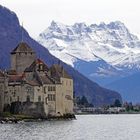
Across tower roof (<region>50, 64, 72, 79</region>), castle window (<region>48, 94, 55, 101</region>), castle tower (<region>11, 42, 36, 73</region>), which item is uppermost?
castle tower (<region>11, 42, 36, 73</region>)

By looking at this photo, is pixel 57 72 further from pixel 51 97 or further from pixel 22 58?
pixel 22 58

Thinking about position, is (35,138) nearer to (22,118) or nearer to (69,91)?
(22,118)

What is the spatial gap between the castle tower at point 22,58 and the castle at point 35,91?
5357 millimetres

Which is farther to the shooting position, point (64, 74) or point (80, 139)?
point (64, 74)

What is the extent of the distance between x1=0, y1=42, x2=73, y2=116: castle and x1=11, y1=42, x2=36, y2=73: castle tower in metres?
5.36

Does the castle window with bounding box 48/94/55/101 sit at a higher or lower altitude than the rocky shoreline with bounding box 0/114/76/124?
higher

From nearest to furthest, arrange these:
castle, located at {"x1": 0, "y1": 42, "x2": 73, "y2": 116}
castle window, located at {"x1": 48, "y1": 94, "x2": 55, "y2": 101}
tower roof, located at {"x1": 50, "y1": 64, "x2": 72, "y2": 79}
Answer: castle, located at {"x1": 0, "y1": 42, "x2": 73, "y2": 116} → castle window, located at {"x1": 48, "y1": 94, "x2": 55, "y2": 101} → tower roof, located at {"x1": 50, "y1": 64, "x2": 72, "y2": 79}

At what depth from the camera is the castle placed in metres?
148

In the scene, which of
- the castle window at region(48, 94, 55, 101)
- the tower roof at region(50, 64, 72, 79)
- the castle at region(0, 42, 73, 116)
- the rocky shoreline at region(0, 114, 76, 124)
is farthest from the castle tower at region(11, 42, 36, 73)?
the rocky shoreline at region(0, 114, 76, 124)

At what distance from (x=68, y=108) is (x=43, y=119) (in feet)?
38.7

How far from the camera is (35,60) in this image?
15700cm

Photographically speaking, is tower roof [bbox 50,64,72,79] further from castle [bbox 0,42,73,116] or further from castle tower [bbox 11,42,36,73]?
castle tower [bbox 11,42,36,73]

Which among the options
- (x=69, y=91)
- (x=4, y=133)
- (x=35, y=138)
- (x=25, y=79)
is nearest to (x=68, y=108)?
(x=69, y=91)

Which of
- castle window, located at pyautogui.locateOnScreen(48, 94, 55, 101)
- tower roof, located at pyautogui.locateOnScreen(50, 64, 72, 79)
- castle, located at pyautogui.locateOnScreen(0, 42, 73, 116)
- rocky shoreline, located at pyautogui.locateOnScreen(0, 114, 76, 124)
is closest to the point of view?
rocky shoreline, located at pyautogui.locateOnScreen(0, 114, 76, 124)
